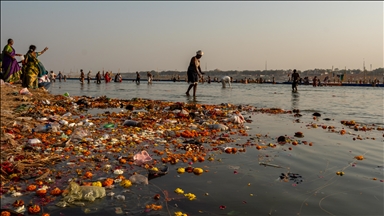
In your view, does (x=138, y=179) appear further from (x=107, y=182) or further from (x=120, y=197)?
(x=120, y=197)

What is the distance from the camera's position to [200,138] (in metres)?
6.29

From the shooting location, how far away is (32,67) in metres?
13.6

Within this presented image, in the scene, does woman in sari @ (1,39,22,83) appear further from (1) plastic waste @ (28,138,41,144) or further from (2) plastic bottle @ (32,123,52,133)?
(1) plastic waste @ (28,138,41,144)

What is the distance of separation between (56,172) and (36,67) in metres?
11.6

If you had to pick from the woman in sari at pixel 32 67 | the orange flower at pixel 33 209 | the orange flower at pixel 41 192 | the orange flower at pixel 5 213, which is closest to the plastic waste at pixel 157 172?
the orange flower at pixel 41 192

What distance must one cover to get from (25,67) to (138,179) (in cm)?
1238

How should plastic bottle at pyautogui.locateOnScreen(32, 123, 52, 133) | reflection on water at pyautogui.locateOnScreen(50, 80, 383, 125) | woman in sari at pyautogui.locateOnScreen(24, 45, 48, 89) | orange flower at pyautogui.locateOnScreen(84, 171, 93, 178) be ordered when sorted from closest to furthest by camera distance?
orange flower at pyautogui.locateOnScreen(84, 171, 93, 178), plastic bottle at pyautogui.locateOnScreen(32, 123, 52, 133), reflection on water at pyautogui.locateOnScreen(50, 80, 383, 125), woman in sari at pyautogui.locateOnScreen(24, 45, 48, 89)

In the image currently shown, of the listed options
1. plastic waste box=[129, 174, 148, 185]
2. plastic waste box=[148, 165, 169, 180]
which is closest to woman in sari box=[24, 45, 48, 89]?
plastic waste box=[148, 165, 169, 180]

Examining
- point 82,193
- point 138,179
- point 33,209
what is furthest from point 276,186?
point 33,209

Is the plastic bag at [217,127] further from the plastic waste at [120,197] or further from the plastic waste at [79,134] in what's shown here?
the plastic waste at [120,197]

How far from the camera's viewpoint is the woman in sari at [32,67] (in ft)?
43.4

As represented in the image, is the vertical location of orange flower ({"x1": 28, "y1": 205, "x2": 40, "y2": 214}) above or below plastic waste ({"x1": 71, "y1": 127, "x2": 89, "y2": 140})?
below

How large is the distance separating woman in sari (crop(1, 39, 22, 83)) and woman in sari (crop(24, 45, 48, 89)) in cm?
96

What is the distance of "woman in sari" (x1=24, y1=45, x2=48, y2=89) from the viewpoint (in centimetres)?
1324
